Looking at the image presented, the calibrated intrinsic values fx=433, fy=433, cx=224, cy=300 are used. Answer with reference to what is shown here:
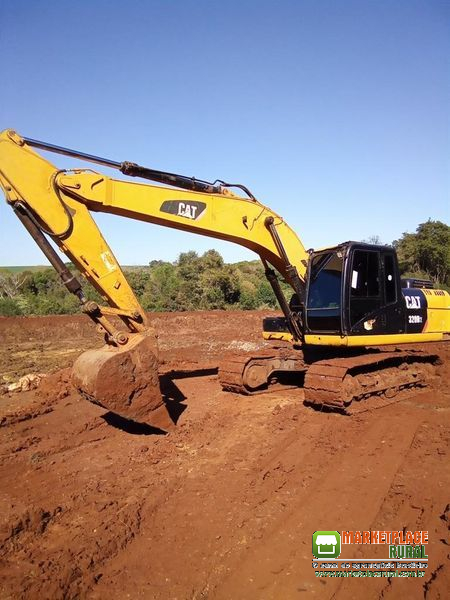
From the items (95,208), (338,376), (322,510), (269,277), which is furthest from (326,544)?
(269,277)

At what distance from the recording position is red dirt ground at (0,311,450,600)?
3.09 metres

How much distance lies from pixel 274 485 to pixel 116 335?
8.73ft

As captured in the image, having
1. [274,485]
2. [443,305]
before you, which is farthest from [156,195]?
[443,305]

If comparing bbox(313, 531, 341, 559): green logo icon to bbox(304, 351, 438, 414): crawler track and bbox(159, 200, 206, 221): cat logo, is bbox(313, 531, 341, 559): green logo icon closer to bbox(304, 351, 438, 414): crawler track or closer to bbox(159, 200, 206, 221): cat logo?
bbox(304, 351, 438, 414): crawler track

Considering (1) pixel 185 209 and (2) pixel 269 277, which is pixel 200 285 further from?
(1) pixel 185 209

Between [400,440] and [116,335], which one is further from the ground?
[116,335]

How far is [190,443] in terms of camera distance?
5770 mm

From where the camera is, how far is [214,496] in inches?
169

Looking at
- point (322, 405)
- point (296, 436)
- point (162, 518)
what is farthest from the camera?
point (322, 405)

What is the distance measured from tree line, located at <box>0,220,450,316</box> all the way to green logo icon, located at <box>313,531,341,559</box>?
76.5 feet

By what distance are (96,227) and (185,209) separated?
1.38 m

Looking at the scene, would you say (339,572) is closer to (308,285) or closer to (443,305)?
(308,285)

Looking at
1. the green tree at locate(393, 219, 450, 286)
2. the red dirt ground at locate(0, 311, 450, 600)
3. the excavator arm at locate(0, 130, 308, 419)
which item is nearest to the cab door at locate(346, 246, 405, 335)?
the red dirt ground at locate(0, 311, 450, 600)

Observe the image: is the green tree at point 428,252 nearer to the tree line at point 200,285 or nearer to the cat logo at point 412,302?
the tree line at point 200,285
